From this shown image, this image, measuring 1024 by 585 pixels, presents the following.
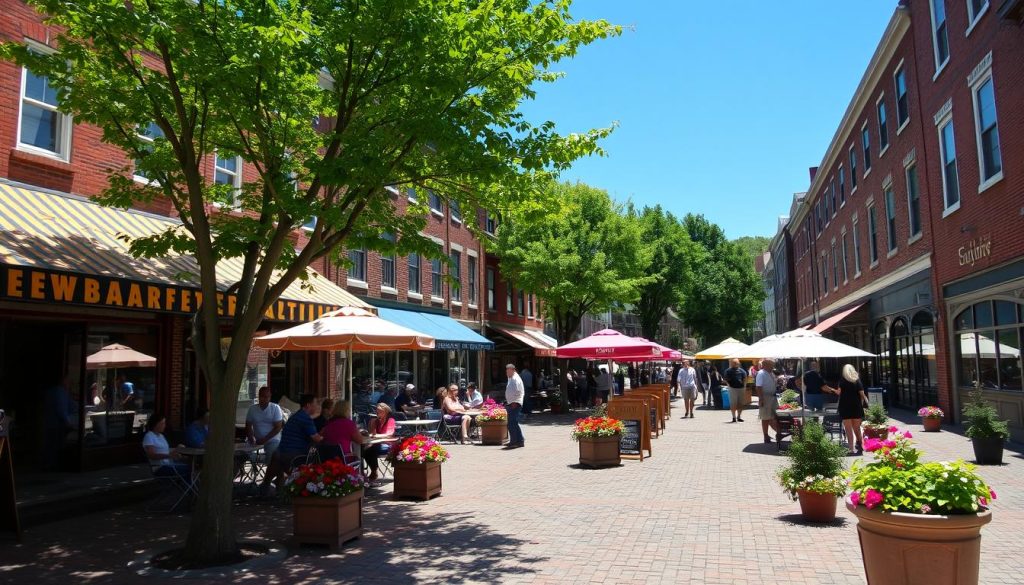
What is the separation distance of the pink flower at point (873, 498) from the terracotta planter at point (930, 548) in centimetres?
10

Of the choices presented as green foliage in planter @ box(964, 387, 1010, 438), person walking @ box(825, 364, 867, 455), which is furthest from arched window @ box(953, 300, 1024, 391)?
person walking @ box(825, 364, 867, 455)

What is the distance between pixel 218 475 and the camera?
664 cm

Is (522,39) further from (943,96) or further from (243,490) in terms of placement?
(943,96)

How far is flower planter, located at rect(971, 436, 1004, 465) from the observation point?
10992mm

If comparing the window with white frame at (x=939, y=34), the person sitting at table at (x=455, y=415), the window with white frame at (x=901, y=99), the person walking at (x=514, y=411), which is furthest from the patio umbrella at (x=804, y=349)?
the window with white frame at (x=901, y=99)

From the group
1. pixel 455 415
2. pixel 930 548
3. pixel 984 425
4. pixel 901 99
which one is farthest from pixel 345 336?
pixel 901 99

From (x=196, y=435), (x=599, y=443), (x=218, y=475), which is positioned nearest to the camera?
(x=218, y=475)

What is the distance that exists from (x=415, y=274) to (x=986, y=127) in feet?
52.9

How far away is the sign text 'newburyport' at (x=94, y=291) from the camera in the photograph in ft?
26.2

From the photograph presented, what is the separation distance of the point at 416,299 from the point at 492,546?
16980mm

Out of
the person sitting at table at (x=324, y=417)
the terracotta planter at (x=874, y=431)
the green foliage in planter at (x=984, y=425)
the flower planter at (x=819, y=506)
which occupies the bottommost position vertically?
the flower planter at (x=819, y=506)

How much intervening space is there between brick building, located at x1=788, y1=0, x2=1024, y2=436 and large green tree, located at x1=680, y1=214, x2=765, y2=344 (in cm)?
2147

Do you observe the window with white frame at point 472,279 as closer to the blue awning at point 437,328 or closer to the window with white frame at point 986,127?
the blue awning at point 437,328

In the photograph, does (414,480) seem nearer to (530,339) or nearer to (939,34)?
(939,34)
